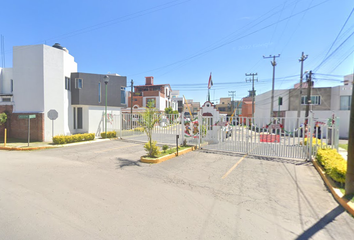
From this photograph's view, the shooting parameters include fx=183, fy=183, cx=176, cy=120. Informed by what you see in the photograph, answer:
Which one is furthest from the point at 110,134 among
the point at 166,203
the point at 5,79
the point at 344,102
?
the point at 344,102

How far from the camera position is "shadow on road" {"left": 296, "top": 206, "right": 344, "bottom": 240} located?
10.6ft

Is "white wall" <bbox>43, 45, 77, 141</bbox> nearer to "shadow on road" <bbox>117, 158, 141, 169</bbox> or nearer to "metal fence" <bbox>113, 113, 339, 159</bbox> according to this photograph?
"metal fence" <bbox>113, 113, 339, 159</bbox>

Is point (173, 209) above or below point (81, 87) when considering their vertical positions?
below

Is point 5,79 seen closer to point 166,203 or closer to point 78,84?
point 78,84

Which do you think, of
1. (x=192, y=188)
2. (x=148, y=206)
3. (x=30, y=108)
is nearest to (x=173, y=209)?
(x=148, y=206)

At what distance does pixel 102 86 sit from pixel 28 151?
9.08 meters

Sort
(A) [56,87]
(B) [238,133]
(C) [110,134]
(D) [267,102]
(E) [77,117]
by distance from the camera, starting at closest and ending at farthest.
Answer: (B) [238,133] < (A) [56,87] < (C) [110,134] < (E) [77,117] < (D) [267,102]

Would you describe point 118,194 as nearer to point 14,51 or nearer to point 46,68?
point 46,68

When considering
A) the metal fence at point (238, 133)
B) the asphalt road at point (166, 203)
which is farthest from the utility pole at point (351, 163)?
the metal fence at point (238, 133)

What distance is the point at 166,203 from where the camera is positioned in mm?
4340

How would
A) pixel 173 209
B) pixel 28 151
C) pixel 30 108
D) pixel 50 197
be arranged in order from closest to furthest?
1. pixel 173 209
2. pixel 50 197
3. pixel 28 151
4. pixel 30 108

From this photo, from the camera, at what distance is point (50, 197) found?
14.8 ft

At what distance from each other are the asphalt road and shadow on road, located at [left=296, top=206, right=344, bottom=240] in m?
0.02

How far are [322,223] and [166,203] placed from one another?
321 centimetres
